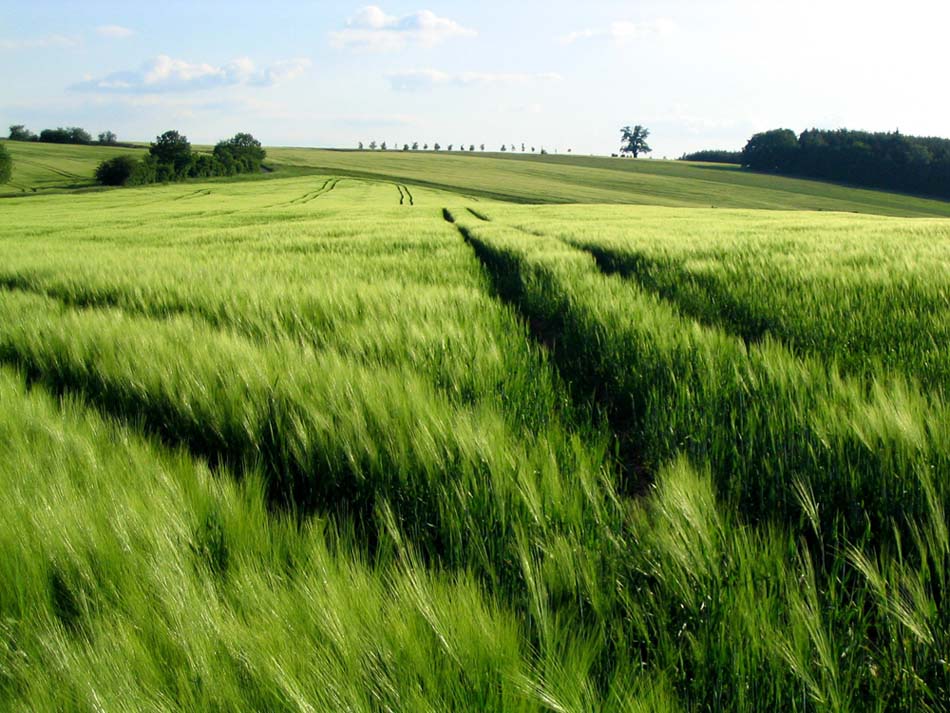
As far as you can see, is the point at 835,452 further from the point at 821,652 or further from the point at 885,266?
the point at 885,266

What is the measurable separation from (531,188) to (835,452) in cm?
4956

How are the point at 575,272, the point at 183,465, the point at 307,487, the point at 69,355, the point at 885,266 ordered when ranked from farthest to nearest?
the point at 575,272 → the point at 885,266 → the point at 69,355 → the point at 307,487 → the point at 183,465

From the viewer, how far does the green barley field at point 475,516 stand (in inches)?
27.9

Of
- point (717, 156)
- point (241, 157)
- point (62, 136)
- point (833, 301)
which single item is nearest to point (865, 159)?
point (717, 156)

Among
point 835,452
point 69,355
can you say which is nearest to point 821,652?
point 835,452

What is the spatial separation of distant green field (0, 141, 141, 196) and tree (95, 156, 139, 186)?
1.38 m

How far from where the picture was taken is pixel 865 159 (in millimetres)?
70312

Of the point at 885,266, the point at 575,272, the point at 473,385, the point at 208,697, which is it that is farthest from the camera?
the point at 575,272

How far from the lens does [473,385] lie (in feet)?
6.48

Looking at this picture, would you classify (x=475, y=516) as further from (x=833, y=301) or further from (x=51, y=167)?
(x=51, y=167)

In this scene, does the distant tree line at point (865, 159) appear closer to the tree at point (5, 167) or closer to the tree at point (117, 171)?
the tree at point (117, 171)

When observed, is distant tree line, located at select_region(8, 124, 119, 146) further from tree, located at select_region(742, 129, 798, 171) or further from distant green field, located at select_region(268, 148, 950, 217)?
tree, located at select_region(742, 129, 798, 171)

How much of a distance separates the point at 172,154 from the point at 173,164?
249 centimetres

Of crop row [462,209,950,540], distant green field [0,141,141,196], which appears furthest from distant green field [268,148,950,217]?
crop row [462,209,950,540]
